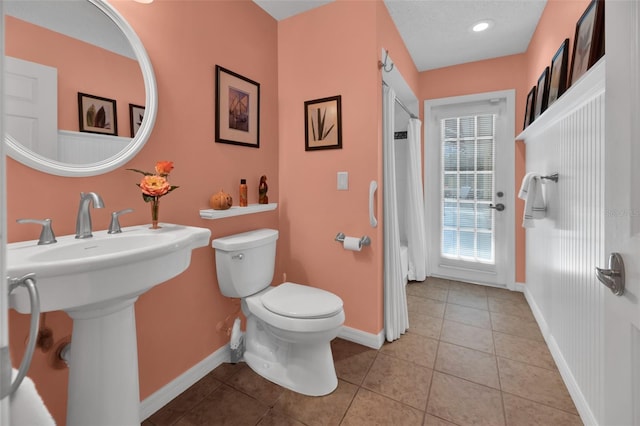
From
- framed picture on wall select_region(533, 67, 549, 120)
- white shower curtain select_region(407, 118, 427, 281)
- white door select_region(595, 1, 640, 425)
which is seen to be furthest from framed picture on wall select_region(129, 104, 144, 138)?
framed picture on wall select_region(533, 67, 549, 120)

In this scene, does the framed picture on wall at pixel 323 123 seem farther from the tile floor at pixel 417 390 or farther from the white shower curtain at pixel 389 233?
the tile floor at pixel 417 390

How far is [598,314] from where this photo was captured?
1.20m

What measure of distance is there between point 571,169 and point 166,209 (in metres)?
2.16

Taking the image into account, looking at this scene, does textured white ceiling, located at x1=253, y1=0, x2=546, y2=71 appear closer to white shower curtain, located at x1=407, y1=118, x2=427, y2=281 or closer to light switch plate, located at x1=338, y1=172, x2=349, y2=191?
white shower curtain, located at x1=407, y1=118, x2=427, y2=281

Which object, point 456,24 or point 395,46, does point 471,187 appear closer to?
point 456,24

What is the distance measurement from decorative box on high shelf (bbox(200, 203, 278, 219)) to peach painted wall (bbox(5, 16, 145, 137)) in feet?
1.79

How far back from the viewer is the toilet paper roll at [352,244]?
76.0 inches

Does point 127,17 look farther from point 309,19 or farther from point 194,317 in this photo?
point 194,317

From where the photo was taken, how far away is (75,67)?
3.83ft

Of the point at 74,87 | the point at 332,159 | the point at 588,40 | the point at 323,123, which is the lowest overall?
the point at 332,159

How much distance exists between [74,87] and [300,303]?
142cm

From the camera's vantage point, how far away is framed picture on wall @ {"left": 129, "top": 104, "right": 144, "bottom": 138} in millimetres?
1339

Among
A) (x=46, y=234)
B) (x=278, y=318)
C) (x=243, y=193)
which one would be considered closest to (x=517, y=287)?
(x=278, y=318)

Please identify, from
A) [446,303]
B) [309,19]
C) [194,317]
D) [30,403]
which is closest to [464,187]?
[446,303]
